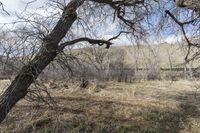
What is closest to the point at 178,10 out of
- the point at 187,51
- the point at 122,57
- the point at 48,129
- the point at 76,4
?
the point at 187,51

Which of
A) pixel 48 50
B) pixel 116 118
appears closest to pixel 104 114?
pixel 116 118

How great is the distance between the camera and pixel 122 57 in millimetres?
37062

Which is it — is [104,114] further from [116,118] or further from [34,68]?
[34,68]

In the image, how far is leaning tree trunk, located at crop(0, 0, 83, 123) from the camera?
942 cm

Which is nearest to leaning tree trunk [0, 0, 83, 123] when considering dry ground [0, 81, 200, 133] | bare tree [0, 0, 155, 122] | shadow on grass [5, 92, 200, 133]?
bare tree [0, 0, 155, 122]

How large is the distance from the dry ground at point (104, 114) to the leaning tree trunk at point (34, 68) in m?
3.99

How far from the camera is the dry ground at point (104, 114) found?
14679 millimetres

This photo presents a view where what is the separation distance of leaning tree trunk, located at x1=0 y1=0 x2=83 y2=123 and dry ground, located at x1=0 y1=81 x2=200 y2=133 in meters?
3.99

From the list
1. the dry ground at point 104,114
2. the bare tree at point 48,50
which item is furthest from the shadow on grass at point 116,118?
the bare tree at point 48,50

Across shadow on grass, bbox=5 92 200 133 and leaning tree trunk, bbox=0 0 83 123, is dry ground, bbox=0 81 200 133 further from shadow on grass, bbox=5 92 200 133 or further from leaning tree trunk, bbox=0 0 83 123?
leaning tree trunk, bbox=0 0 83 123

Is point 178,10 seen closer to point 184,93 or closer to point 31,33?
point 31,33

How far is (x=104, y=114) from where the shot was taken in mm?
15969

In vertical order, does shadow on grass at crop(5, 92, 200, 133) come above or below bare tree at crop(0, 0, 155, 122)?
below

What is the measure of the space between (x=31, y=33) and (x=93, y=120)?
636cm
